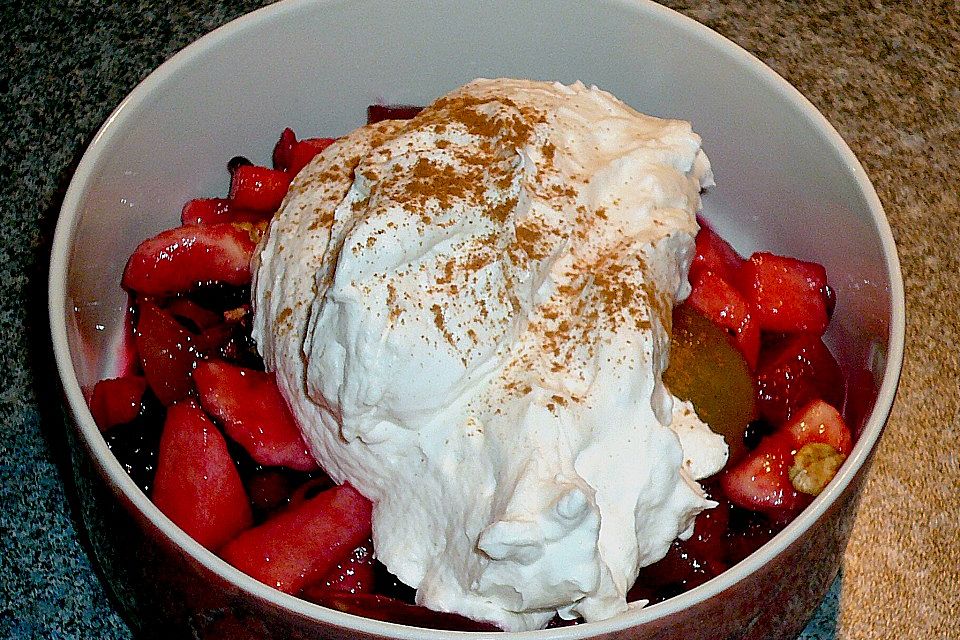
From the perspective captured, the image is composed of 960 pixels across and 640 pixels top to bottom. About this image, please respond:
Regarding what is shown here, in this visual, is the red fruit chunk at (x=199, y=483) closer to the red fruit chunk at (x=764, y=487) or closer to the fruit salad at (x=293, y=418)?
the fruit salad at (x=293, y=418)

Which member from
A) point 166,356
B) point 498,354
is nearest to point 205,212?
point 166,356

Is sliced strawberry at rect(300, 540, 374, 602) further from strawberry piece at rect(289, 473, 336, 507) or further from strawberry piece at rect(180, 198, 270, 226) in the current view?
strawberry piece at rect(180, 198, 270, 226)

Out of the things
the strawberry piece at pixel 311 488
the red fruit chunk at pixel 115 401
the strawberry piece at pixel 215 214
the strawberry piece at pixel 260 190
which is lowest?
the strawberry piece at pixel 311 488

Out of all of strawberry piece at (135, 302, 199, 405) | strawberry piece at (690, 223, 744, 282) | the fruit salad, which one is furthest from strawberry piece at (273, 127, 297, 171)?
strawberry piece at (690, 223, 744, 282)

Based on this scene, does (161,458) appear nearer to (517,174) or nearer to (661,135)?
(517,174)

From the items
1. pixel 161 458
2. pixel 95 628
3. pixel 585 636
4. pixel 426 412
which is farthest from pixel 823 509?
pixel 95 628

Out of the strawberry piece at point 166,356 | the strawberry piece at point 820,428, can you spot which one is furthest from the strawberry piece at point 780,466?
the strawberry piece at point 166,356

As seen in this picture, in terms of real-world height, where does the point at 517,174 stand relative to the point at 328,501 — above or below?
above
